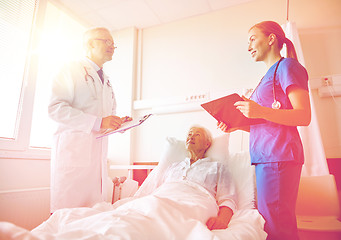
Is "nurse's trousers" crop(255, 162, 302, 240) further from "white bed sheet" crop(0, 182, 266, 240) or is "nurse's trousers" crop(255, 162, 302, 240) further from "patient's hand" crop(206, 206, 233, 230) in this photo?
"patient's hand" crop(206, 206, 233, 230)

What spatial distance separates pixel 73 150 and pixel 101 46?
739 mm

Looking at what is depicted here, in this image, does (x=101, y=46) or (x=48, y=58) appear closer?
(x=101, y=46)

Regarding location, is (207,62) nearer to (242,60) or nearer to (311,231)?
(242,60)

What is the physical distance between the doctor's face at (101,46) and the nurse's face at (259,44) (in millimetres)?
960

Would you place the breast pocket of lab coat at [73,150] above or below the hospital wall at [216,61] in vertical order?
below

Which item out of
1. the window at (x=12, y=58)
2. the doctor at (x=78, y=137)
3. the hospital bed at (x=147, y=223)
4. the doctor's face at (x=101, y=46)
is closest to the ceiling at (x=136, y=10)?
the window at (x=12, y=58)

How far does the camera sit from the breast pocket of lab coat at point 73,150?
1.29 meters

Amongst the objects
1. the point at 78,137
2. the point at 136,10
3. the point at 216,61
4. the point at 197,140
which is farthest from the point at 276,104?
the point at 136,10

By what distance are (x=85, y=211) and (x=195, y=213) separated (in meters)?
0.50

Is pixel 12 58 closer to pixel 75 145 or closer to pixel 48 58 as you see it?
pixel 48 58

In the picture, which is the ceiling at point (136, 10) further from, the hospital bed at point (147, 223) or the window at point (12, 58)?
the hospital bed at point (147, 223)

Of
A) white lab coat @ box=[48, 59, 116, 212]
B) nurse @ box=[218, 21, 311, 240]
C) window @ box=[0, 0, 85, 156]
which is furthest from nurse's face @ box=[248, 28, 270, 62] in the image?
window @ box=[0, 0, 85, 156]

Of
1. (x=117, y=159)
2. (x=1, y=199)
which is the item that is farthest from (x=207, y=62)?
(x=1, y=199)

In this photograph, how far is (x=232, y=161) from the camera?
1689mm
